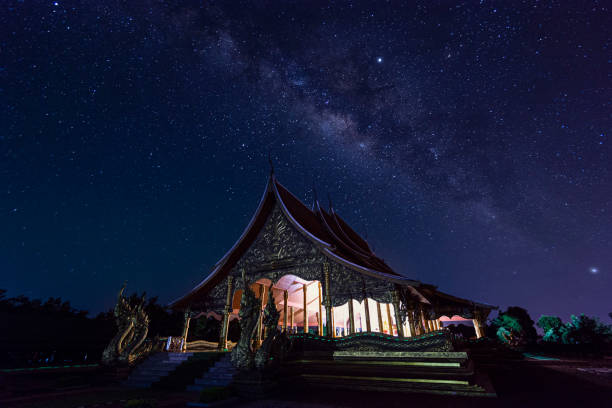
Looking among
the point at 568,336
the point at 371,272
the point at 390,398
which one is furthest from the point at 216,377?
the point at 568,336

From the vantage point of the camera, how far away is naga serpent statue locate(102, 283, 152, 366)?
9391mm

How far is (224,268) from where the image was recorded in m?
14.0

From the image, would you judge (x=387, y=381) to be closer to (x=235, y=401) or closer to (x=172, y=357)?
(x=235, y=401)

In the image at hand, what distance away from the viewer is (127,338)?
998 cm

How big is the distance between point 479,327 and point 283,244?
37.4 ft

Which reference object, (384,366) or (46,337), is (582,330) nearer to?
(384,366)

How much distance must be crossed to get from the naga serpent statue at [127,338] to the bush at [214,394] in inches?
232

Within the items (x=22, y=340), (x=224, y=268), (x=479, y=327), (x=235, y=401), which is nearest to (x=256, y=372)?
(x=235, y=401)

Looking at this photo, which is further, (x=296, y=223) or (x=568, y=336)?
(x=568, y=336)

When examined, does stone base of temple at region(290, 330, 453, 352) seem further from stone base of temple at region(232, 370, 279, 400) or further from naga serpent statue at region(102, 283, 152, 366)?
naga serpent statue at region(102, 283, 152, 366)

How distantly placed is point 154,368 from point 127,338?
1718mm

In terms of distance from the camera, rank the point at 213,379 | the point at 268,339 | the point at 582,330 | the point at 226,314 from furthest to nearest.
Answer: the point at 582,330 → the point at 226,314 → the point at 213,379 → the point at 268,339

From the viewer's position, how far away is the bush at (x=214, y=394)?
544 centimetres

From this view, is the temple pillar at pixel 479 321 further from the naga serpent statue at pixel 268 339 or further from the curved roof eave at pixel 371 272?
the naga serpent statue at pixel 268 339
